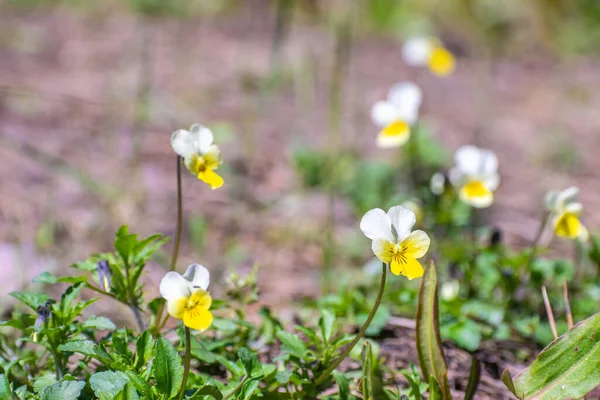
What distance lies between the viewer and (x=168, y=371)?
130 cm

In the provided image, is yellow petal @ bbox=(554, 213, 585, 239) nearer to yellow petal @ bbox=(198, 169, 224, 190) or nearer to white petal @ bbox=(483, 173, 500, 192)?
white petal @ bbox=(483, 173, 500, 192)

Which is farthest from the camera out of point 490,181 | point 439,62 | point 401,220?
point 439,62

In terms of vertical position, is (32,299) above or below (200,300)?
below

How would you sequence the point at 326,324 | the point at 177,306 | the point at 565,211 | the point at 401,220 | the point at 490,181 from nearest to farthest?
the point at 177,306 → the point at 401,220 → the point at 326,324 → the point at 565,211 → the point at 490,181

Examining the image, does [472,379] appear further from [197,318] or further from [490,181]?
[490,181]

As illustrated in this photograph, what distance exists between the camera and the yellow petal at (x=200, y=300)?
1.24 meters

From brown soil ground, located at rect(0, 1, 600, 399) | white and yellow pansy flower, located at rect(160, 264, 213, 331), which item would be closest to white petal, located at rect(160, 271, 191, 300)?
white and yellow pansy flower, located at rect(160, 264, 213, 331)

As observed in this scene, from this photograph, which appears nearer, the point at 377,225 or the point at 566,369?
the point at 377,225

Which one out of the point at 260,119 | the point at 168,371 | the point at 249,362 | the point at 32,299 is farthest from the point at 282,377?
the point at 260,119

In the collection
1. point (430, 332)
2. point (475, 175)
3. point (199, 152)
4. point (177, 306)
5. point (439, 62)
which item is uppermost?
point (439, 62)

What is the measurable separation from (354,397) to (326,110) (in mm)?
3322

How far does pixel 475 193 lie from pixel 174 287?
49.3 inches

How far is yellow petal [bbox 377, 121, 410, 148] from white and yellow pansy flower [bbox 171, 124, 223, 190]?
949mm

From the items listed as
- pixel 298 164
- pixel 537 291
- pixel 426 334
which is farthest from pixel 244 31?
pixel 426 334
